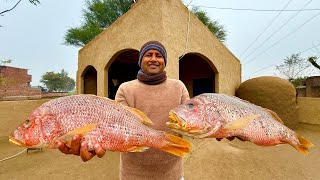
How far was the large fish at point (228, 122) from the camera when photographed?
1.77 m

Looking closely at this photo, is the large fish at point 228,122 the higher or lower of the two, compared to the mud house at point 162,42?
lower

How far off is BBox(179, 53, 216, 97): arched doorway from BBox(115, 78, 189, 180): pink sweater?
413 inches

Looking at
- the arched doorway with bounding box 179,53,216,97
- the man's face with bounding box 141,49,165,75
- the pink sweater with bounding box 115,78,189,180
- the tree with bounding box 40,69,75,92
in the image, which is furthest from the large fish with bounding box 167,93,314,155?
the tree with bounding box 40,69,75,92

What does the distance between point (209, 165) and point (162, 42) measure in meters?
3.71

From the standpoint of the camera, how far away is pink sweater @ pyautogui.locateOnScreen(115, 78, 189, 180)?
7.20 feet

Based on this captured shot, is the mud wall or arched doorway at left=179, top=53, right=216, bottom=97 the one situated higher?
arched doorway at left=179, top=53, right=216, bottom=97

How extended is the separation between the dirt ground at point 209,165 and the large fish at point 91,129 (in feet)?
11.6

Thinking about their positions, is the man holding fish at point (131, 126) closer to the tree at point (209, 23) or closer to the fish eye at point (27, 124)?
the fish eye at point (27, 124)

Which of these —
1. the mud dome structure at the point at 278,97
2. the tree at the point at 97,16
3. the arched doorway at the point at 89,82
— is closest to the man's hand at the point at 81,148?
the mud dome structure at the point at 278,97

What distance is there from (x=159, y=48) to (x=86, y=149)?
3.81 ft

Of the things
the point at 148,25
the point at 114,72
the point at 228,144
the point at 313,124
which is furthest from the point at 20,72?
the point at 313,124

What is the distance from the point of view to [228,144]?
7.46m

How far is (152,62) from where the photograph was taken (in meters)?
2.25

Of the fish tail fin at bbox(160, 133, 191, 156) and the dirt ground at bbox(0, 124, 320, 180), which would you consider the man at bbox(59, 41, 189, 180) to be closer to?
the fish tail fin at bbox(160, 133, 191, 156)
